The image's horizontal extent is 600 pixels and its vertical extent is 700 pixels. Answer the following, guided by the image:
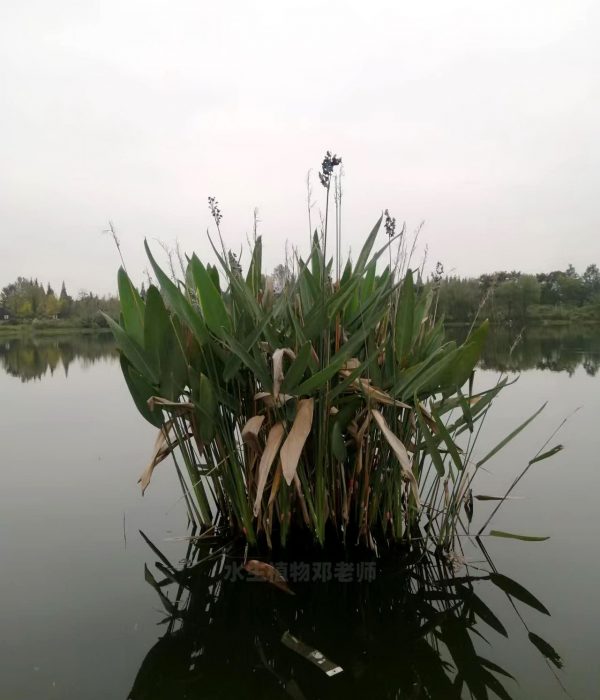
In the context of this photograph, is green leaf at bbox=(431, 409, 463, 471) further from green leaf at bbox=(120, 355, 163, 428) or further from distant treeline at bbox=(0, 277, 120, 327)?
distant treeline at bbox=(0, 277, 120, 327)

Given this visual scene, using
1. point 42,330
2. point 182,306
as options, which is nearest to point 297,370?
point 182,306

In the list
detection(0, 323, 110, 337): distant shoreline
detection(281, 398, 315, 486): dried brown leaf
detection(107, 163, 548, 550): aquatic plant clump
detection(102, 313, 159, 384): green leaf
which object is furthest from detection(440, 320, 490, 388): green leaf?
detection(0, 323, 110, 337): distant shoreline

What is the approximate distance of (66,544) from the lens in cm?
292

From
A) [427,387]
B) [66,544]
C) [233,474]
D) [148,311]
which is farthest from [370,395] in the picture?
[66,544]

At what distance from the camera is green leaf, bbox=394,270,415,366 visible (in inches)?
93.1

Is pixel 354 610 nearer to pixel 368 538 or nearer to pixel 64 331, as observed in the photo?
pixel 368 538

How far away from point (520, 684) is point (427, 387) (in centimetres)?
115

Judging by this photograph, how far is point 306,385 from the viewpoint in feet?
7.31

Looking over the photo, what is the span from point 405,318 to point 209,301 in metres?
0.86

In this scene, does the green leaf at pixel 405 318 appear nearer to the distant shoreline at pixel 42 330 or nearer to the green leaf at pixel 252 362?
the green leaf at pixel 252 362

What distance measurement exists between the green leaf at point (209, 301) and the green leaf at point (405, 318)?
743 millimetres

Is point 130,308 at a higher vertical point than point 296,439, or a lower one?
higher

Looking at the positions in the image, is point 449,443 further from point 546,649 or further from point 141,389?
point 141,389

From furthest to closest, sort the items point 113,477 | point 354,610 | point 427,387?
point 113,477
point 427,387
point 354,610
